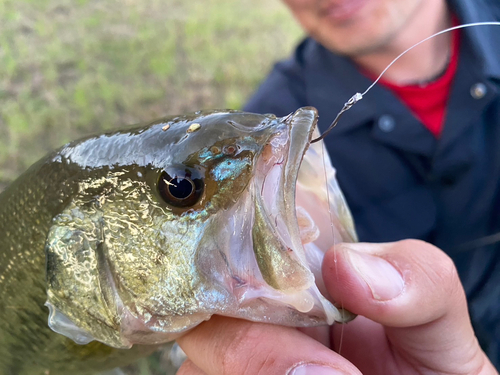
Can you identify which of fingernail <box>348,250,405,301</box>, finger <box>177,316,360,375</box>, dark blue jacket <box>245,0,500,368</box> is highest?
finger <box>177,316,360,375</box>

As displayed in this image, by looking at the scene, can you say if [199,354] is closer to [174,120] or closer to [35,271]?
[35,271]

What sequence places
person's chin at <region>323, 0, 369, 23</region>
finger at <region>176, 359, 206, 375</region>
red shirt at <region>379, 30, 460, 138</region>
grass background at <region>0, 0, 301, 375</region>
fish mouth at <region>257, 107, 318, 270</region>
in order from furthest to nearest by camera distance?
1. grass background at <region>0, 0, 301, 375</region>
2. red shirt at <region>379, 30, 460, 138</region>
3. person's chin at <region>323, 0, 369, 23</region>
4. finger at <region>176, 359, 206, 375</region>
5. fish mouth at <region>257, 107, 318, 270</region>

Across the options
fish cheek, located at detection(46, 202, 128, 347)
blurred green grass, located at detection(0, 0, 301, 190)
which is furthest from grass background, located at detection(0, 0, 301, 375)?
fish cheek, located at detection(46, 202, 128, 347)

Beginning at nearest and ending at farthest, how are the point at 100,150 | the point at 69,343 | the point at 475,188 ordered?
the point at 100,150 → the point at 69,343 → the point at 475,188

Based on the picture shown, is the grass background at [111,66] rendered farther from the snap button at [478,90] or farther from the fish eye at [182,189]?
the snap button at [478,90]

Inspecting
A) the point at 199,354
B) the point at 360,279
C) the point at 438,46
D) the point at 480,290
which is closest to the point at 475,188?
the point at 480,290

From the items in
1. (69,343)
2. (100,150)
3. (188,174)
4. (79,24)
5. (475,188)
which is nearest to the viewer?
(188,174)

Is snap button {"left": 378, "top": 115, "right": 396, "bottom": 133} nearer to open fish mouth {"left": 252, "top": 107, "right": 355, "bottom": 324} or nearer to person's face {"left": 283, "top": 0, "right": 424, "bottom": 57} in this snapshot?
person's face {"left": 283, "top": 0, "right": 424, "bottom": 57}
